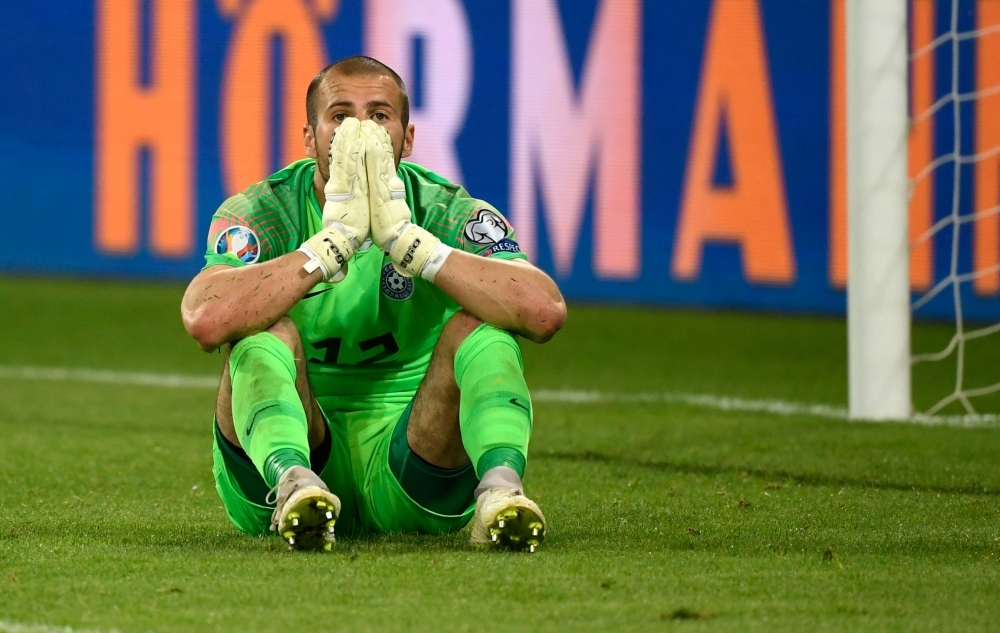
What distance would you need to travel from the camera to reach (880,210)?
18.3 ft

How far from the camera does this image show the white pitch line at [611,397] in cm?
571

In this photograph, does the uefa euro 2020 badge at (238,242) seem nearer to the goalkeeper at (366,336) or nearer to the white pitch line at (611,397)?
the goalkeeper at (366,336)

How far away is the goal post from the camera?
18.3 feet

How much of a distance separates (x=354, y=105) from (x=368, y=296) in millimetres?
408

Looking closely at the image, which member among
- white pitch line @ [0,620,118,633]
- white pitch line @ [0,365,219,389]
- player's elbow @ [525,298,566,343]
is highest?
player's elbow @ [525,298,566,343]

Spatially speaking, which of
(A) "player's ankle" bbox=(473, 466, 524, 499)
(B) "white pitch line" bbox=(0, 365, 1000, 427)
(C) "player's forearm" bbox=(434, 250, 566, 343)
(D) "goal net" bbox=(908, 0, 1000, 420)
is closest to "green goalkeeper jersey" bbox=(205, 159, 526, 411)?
(C) "player's forearm" bbox=(434, 250, 566, 343)

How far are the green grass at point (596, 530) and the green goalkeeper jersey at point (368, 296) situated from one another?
1.19 ft

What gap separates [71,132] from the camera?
1023 centimetres

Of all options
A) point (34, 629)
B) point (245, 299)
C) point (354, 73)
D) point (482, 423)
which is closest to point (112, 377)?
point (354, 73)

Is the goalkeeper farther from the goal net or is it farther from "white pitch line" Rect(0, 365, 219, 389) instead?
the goal net

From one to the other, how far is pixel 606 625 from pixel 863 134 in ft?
11.4

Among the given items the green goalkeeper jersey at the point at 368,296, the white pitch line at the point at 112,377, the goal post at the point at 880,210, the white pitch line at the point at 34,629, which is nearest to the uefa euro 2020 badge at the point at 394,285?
the green goalkeeper jersey at the point at 368,296

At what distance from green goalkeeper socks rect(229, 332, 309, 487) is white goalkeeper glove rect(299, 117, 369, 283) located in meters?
0.20

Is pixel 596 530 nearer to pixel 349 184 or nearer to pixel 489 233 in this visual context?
pixel 489 233
